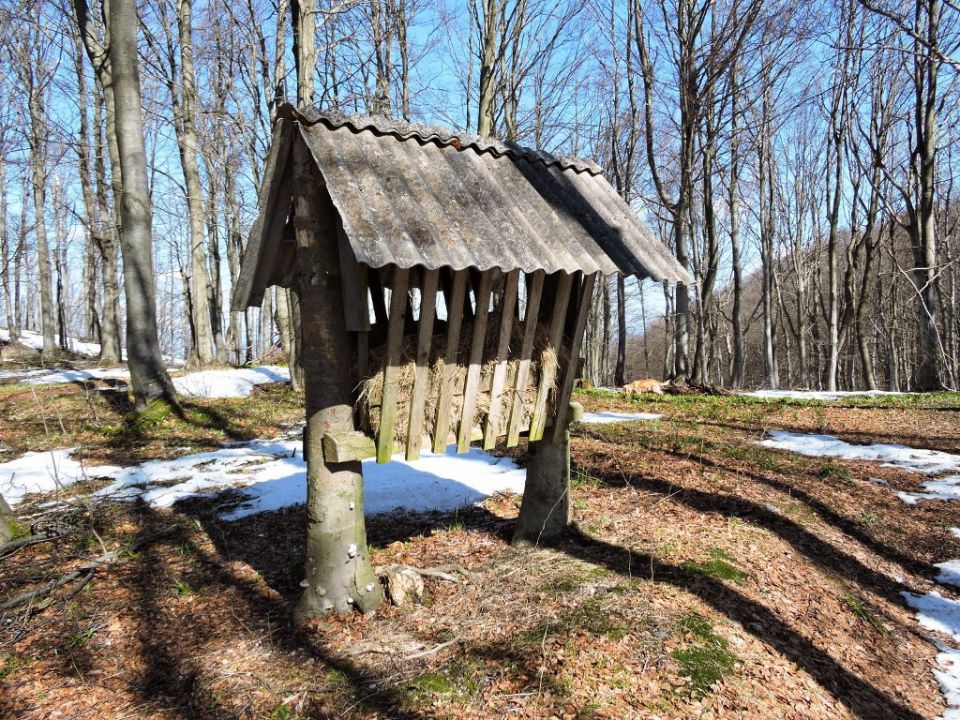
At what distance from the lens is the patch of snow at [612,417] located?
10164 mm

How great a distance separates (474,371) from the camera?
3.90 meters

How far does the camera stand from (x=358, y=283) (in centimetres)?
352

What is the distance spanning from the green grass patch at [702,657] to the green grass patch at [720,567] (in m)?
0.69

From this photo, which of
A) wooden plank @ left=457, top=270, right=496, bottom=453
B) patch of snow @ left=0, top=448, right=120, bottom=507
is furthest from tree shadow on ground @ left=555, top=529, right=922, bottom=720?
patch of snow @ left=0, top=448, right=120, bottom=507

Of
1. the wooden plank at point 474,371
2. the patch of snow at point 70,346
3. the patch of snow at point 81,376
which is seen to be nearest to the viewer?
the wooden plank at point 474,371

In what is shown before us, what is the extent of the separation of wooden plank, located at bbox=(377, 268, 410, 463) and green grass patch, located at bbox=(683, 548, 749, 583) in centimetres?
262

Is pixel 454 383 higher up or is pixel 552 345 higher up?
pixel 552 345

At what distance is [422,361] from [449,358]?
21cm

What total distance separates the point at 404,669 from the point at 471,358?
6.49ft

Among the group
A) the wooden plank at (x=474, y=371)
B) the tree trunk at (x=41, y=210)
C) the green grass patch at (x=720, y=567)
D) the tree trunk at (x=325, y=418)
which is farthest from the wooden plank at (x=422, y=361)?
the tree trunk at (x=41, y=210)

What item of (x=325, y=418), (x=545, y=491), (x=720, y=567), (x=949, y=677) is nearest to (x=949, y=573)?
(x=949, y=677)

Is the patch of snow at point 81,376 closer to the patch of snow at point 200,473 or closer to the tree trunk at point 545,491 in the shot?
the patch of snow at point 200,473

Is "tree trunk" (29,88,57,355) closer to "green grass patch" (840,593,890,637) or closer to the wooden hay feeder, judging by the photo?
the wooden hay feeder

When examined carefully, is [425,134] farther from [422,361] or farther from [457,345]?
[422,361]
